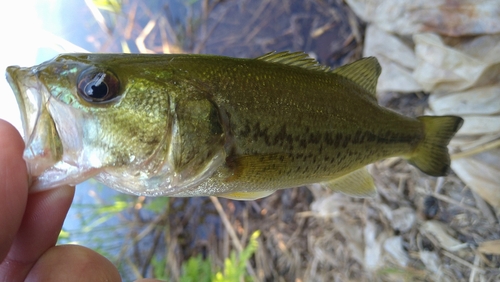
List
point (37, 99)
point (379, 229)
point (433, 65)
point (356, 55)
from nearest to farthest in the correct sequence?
point (37, 99) < point (433, 65) < point (379, 229) < point (356, 55)

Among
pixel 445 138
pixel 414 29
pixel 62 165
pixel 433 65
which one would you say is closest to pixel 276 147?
pixel 62 165

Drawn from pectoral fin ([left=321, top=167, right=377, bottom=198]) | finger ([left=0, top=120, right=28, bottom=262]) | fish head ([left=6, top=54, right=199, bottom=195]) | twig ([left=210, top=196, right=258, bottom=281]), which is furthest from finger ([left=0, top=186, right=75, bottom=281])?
twig ([left=210, top=196, right=258, bottom=281])

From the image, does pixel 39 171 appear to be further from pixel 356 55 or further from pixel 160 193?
pixel 356 55

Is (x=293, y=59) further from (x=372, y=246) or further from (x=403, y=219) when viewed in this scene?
(x=372, y=246)

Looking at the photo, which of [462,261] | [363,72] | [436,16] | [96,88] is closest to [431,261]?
[462,261]

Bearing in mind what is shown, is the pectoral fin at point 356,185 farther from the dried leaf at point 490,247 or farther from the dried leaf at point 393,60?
the dried leaf at point 393,60

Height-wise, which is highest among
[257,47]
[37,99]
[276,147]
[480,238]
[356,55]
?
[37,99]
